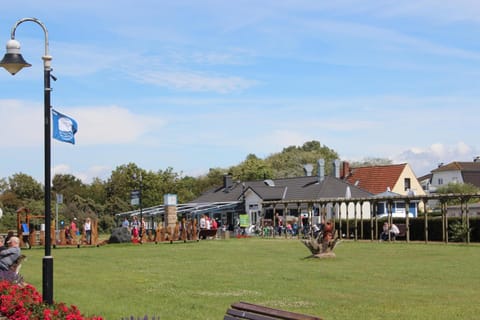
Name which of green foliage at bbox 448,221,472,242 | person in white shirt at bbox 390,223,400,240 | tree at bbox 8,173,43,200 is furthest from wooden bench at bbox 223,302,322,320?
tree at bbox 8,173,43,200

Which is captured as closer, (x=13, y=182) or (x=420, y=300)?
(x=420, y=300)

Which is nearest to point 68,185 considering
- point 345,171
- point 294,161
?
point 345,171

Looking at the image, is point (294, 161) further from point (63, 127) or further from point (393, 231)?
point (63, 127)

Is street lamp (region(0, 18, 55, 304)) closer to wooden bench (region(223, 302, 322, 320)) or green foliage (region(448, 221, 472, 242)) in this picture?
wooden bench (region(223, 302, 322, 320))

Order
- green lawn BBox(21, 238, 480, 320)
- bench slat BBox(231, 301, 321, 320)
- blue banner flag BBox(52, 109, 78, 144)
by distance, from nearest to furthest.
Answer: bench slat BBox(231, 301, 321, 320) → blue banner flag BBox(52, 109, 78, 144) → green lawn BBox(21, 238, 480, 320)

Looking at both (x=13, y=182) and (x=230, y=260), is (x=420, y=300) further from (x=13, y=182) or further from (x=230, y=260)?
→ (x=13, y=182)

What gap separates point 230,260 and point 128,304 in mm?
13015

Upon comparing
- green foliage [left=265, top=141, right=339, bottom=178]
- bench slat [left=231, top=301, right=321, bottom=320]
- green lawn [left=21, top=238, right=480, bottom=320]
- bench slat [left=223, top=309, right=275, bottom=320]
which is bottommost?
green lawn [left=21, top=238, right=480, bottom=320]

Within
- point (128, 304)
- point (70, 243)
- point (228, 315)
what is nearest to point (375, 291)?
point (128, 304)

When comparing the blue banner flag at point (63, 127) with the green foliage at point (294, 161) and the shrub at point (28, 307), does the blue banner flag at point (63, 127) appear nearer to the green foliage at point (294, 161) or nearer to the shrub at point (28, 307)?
the shrub at point (28, 307)

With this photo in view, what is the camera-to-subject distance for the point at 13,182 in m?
81.4

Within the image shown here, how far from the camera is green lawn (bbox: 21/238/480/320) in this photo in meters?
14.4

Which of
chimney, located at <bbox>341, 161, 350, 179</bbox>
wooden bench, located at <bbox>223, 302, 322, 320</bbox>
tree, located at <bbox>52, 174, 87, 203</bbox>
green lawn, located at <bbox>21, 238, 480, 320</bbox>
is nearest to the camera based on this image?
wooden bench, located at <bbox>223, 302, 322, 320</bbox>

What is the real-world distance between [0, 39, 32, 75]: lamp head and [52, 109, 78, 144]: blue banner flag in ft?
6.10
